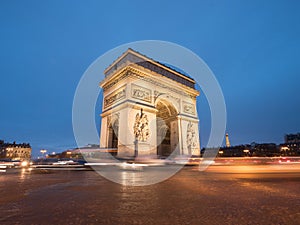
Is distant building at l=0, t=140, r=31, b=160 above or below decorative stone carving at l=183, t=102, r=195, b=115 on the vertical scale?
below

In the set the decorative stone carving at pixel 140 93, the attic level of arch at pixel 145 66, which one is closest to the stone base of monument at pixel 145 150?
the decorative stone carving at pixel 140 93

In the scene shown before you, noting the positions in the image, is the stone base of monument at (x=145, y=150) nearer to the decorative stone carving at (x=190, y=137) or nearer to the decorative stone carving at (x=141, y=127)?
the decorative stone carving at (x=141, y=127)

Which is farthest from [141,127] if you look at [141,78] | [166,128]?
[166,128]

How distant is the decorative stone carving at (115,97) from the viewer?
19.3m

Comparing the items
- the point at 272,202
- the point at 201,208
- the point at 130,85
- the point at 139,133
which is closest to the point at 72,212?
the point at 201,208

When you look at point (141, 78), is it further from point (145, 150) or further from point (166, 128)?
point (166, 128)

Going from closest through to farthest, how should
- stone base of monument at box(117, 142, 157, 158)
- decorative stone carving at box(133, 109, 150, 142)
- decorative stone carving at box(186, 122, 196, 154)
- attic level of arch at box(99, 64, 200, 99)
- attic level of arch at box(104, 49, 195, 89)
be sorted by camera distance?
stone base of monument at box(117, 142, 157, 158) < decorative stone carving at box(133, 109, 150, 142) < attic level of arch at box(99, 64, 200, 99) < attic level of arch at box(104, 49, 195, 89) < decorative stone carving at box(186, 122, 196, 154)

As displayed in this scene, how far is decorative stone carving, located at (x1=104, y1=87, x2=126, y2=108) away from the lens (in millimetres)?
19297

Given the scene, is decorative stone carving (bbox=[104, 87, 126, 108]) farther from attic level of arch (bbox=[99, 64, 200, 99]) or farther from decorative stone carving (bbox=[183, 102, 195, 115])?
decorative stone carving (bbox=[183, 102, 195, 115])

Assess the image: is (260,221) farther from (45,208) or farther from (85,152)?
(85,152)

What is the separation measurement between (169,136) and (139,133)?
8.28 metres

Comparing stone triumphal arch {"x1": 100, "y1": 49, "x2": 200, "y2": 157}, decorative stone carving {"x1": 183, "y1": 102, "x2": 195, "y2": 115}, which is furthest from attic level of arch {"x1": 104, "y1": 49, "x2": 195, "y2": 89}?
decorative stone carving {"x1": 183, "y1": 102, "x2": 195, "y2": 115}

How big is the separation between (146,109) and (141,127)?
7.40ft

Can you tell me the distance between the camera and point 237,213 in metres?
2.00
